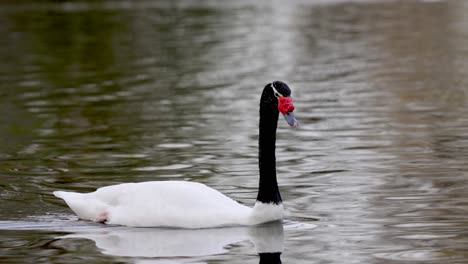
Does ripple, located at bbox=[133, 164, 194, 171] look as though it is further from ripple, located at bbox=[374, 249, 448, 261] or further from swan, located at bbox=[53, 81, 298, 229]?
ripple, located at bbox=[374, 249, 448, 261]

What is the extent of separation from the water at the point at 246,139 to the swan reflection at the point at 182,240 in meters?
0.02

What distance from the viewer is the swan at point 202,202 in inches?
432

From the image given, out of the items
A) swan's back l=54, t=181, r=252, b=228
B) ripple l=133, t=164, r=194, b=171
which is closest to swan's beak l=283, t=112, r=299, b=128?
swan's back l=54, t=181, r=252, b=228

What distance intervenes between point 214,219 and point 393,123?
8472mm

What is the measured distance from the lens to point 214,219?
10.9m

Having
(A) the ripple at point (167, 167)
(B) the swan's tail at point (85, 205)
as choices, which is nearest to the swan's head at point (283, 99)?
(B) the swan's tail at point (85, 205)

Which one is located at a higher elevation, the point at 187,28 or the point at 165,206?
the point at 187,28

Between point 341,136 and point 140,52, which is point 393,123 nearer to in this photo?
point 341,136

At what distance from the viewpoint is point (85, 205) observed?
11562 millimetres

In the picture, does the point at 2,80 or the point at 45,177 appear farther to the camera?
the point at 2,80

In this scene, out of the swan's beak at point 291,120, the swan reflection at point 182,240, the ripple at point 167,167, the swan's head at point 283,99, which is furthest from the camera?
the ripple at point 167,167

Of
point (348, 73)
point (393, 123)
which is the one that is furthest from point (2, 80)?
point (393, 123)

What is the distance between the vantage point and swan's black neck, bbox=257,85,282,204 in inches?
433

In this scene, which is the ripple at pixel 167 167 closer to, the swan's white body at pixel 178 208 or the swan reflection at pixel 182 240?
the swan's white body at pixel 178 208
